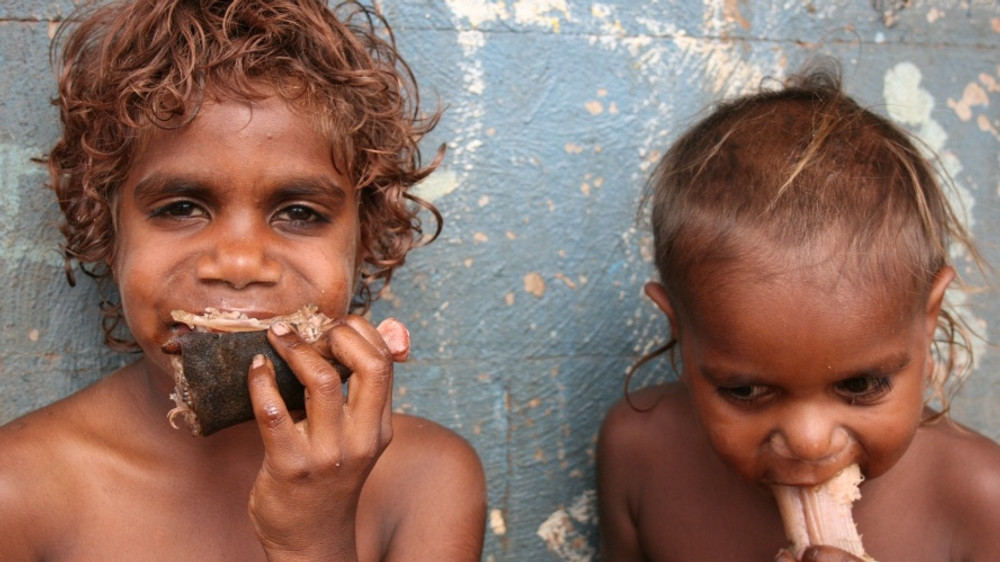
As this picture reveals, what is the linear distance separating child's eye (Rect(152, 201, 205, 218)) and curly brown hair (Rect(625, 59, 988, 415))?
0.92m

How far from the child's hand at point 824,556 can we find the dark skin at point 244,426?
24.7 inches

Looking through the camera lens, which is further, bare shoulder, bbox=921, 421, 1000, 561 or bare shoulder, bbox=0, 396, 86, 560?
bare shoulder, bbox=921, 421, 1000, 561

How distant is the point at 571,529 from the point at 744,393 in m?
0.79

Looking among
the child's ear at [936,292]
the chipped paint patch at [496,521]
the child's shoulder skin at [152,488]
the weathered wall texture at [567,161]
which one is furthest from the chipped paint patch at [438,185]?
the child's ear at [936,292]

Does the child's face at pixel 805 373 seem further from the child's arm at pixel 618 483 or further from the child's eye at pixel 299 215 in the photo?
the child's eye at pixel 299 215

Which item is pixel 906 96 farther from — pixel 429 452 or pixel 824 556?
pixel 429 452

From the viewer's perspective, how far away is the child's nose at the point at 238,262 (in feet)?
5.82

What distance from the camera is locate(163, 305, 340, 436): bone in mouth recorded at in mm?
1643

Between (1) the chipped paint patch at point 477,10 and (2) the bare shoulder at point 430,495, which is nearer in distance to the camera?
(2) the bare shoulder at point 430,495

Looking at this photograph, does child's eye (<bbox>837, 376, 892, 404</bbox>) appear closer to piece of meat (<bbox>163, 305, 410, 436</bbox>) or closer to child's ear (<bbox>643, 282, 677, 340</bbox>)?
child's ear (<bbox>643, 282, 677, 340</bbox>)

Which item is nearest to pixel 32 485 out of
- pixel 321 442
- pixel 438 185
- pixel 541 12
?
pixel 321 442

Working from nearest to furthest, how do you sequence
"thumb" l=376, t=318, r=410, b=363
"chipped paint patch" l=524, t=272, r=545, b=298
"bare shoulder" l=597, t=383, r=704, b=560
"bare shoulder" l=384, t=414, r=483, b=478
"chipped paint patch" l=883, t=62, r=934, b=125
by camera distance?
1. "thumb" l=376, t=318, r=410, b=363
2. "bare shoulder" l=384, t=414, r=483, b=478
3. "bare shoulder" l=597, t=383, r=704, b=560
4. "chipped paint patch" l=524, t=272, r=545, b=298
5. "chipped paint patch" l=883, t=62, r=934, b=125

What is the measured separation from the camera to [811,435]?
6.28 ft

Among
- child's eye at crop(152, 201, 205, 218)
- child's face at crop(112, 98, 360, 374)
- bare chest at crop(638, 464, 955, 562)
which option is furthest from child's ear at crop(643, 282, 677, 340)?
child's eye at crop(152, 201, 205, 218)
